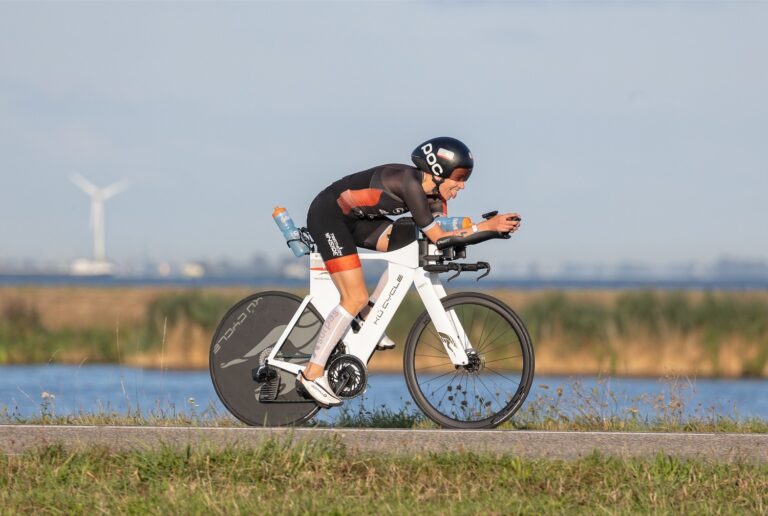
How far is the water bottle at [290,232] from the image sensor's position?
8.29 metres

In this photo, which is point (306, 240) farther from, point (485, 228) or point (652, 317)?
point (652, 317)

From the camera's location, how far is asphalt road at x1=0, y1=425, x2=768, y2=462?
23.2 feet

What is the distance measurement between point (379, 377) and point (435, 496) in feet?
66.9

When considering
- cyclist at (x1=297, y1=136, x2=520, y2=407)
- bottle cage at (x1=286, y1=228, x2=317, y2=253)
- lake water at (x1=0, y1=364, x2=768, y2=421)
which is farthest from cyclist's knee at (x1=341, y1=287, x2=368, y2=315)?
lake water at (x1=0, y1=364, x2=768, y2=421)

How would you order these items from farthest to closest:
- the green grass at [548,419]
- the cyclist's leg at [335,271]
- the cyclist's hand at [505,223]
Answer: the green grass at [548,419] → the cyclist's leg at [335,271] → the cyclist's hand at [505,223]

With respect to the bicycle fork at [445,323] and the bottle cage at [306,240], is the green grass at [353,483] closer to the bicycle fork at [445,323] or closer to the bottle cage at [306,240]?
the bicycle fork at [445,323]

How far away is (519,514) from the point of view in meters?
5.88

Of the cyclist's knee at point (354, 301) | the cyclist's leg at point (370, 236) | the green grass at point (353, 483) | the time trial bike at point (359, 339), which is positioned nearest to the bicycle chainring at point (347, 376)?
the time trial bike at point (359, 339)

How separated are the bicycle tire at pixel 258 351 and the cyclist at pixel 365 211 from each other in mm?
360

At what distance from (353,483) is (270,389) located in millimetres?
1993

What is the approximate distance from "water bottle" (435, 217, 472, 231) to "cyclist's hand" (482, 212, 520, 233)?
0.20 metres

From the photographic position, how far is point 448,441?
23.6 ft

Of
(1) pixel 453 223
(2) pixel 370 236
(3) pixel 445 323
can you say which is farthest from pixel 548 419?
(2) pixel 370 236

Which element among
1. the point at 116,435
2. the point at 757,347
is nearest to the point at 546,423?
the point at 116,435
